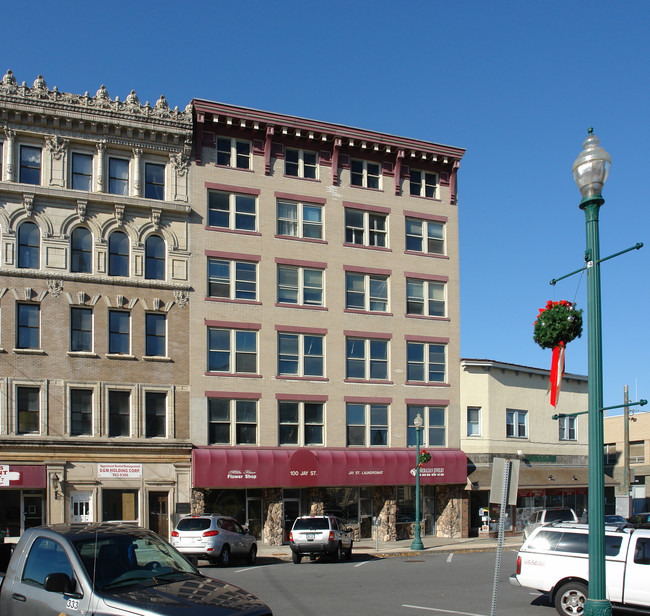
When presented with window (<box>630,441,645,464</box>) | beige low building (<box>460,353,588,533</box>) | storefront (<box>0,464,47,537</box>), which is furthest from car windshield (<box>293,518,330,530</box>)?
window (<box>630,441,645,464</box>)

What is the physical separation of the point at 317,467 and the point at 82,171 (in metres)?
16.6

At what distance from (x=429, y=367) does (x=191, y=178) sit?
1495 cm

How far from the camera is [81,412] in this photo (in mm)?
34250

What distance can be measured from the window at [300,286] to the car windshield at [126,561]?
29335 millimetres

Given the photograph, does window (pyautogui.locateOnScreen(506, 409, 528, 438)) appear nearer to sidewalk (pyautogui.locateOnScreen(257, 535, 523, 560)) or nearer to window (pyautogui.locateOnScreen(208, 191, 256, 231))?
sidewalk (pyautogui.locateOnScreen(257, 535, 523, 560))

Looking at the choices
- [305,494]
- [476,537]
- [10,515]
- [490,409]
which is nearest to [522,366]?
[490,409]

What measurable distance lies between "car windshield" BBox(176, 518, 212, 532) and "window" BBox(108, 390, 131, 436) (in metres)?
8.91

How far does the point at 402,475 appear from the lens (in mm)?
39312

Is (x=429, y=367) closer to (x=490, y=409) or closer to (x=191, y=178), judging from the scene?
(x=490, y=409)

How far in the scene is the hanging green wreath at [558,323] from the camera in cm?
1352

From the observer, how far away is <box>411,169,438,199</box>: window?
43000mm

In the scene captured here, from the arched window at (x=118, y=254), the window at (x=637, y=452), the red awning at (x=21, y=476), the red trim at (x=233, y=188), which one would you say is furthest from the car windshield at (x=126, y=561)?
the window at (x=637, y=452)

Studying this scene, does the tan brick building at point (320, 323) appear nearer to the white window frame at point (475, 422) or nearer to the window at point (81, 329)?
the white window frame at point (475, 422)

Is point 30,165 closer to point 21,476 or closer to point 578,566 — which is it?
point 21,476
